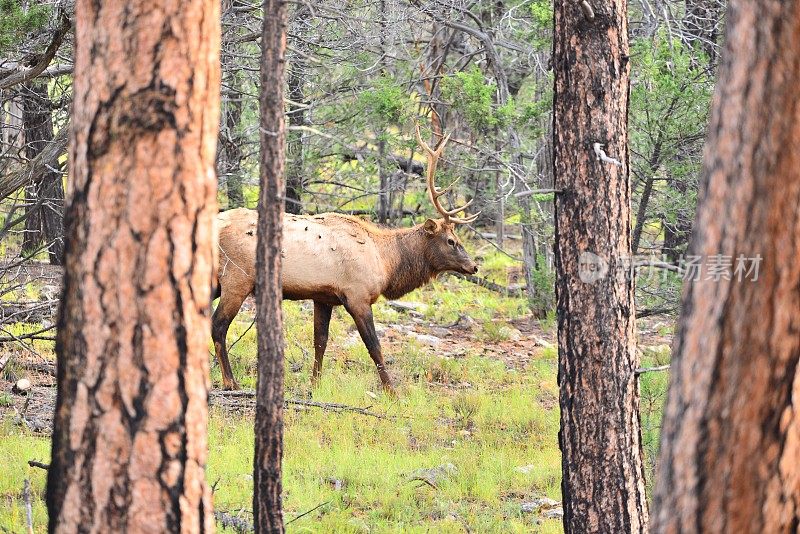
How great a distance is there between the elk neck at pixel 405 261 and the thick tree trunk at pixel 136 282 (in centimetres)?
803

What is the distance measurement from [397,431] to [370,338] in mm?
1807

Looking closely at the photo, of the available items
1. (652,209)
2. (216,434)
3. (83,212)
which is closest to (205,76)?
(83,212)

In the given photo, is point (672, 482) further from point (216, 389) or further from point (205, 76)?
point (216, 389)

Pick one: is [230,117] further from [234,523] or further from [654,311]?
[234,523]

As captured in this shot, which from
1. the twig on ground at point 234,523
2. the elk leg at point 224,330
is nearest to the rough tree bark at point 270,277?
the twig on ground at point 234,523

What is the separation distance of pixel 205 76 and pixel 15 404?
5.98 metres

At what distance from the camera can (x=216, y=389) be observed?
1009 centimetres

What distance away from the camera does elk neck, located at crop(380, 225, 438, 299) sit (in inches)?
456

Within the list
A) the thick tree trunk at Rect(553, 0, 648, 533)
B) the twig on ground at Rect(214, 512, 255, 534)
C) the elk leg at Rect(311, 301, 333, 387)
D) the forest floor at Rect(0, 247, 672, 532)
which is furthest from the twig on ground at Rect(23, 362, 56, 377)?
the thick tree trunk at Rect(553, 0, 648, 533)

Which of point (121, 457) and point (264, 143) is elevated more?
point (264, 143)

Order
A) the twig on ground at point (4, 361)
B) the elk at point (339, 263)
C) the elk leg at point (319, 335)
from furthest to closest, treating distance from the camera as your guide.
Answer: the elk leg at point (319, 335) → the elk at point (339, 263) → the twig on ground at point (4, 361)

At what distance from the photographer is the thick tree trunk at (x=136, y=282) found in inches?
132

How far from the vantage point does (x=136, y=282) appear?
3.36m

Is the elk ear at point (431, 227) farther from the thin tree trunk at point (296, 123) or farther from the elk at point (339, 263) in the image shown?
the thin tree trunk at point (296, 123)
